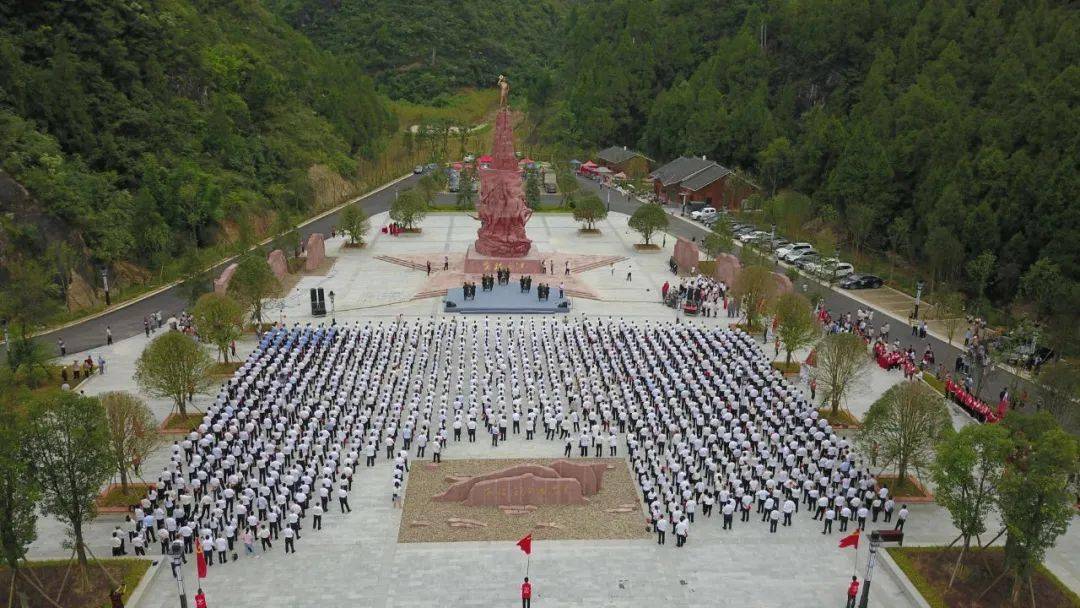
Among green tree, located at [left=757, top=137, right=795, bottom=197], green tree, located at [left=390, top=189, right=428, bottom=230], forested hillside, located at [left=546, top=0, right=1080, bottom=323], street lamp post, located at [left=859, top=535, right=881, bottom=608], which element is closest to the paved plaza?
street lamp post, located at [left=859, top=535, right=881, bottom=608]

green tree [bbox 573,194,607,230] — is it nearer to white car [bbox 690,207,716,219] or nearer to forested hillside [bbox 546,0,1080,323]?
white car [bbox 690,207,716,219]

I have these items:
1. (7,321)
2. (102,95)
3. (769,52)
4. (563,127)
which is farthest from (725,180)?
(7,321)

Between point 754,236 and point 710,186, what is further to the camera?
point 710,186

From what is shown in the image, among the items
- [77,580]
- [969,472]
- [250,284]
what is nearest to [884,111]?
[250,284]

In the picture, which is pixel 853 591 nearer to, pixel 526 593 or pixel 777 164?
pixel 526 593

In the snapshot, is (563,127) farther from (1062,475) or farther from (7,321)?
(1062,475)
